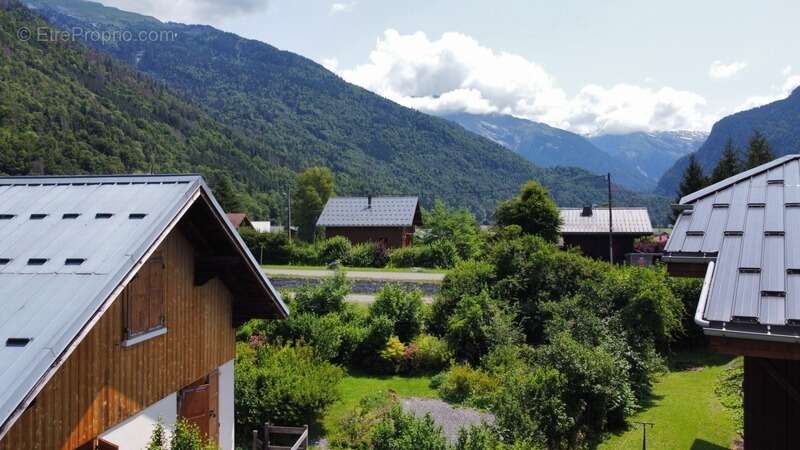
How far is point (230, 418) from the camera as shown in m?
11.6

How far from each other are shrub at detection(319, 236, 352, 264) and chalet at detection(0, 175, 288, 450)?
3738 cm

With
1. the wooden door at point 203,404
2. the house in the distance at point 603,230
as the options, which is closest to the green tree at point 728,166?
the house in the distance at point 603,230

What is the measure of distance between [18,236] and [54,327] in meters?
2.27

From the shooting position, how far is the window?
775cm

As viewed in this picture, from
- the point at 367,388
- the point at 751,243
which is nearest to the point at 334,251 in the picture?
the point at 367,388

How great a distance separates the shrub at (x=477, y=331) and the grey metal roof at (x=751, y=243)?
43.8 ft

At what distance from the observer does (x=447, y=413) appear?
55.0 ft

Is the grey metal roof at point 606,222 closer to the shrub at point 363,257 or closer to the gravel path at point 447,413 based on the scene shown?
the shrub at point 363,257

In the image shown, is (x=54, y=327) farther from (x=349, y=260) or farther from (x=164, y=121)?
(x=164, y=121)

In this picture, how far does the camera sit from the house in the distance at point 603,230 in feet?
166

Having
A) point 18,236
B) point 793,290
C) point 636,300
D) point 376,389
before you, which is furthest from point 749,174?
point 376,389

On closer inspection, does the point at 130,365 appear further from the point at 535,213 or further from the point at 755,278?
the point at 535,213

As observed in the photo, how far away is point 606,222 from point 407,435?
4626 cm

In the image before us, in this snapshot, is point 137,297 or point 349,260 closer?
point 137,297
